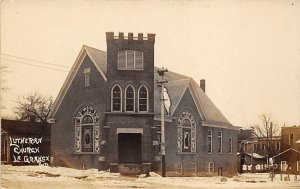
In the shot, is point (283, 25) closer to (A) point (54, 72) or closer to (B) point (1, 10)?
(A) point (54, 72)

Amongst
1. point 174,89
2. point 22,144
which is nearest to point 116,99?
point 174,89

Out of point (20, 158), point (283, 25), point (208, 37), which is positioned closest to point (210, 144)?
point (208, 37)

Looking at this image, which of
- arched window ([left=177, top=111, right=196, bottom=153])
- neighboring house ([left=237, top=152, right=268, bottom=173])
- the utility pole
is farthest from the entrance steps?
neighboring house ([left=237, top=152, right=268, bottom=173])

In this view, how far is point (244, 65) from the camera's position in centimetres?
411

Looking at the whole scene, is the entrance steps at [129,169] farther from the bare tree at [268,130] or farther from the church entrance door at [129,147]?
the bare tree at [268,130]

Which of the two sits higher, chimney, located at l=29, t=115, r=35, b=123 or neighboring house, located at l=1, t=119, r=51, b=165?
chimney, located at l=29, t=115, r=35, b=123

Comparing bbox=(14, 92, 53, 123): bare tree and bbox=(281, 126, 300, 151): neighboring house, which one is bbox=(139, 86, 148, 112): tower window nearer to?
bbox=(14, 92, 53, 123): bare tree

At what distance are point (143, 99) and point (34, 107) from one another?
85cm

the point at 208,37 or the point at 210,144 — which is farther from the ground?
the point at 208,37

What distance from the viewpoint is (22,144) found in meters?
3.99

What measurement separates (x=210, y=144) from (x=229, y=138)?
0.16m

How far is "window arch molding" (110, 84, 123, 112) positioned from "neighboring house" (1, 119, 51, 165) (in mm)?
591

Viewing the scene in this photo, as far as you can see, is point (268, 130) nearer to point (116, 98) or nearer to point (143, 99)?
point (143, 99)

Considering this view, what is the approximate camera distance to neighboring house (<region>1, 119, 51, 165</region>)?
13.0 feet
